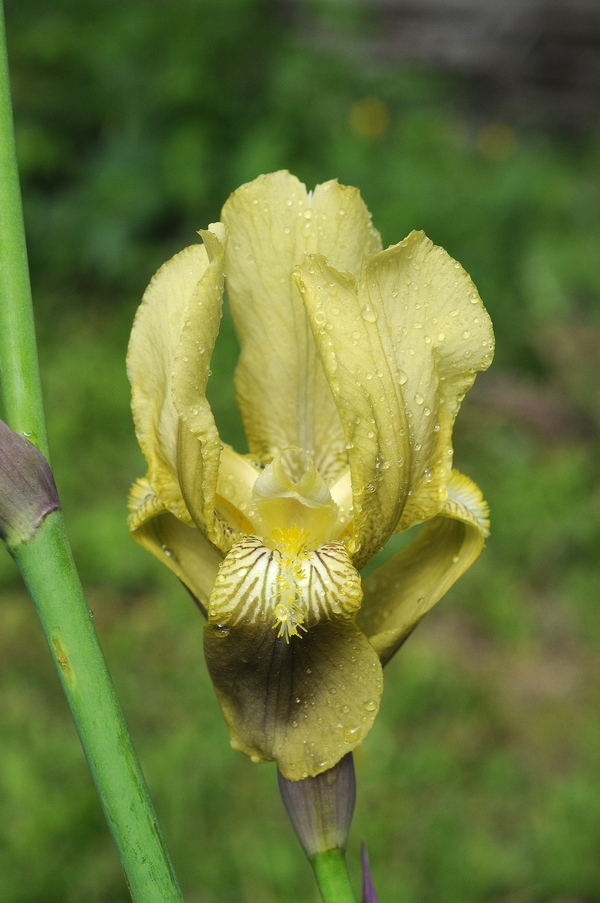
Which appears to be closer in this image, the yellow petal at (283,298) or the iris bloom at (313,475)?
the iris bloom at (313,475)

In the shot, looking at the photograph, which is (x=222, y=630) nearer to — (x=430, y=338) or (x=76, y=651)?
(x=76, y=651)

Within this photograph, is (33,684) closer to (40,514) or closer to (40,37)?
(40,514)

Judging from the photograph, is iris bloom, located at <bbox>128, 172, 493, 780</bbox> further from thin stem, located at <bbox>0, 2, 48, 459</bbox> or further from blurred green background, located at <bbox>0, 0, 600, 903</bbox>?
blurred green background, located at <bbox>0, 0, 600, 903</bbox>

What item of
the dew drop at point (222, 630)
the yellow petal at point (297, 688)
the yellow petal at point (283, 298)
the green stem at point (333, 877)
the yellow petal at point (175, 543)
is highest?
the yellow petal at point (283, 298)

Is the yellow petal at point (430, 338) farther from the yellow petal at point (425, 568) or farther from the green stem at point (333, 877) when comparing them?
the green stem at point (333, 877)

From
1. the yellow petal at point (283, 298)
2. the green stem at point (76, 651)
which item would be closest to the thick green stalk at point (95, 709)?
the green stem at point (76, 651)

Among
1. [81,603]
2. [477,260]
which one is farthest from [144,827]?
[477,260]
